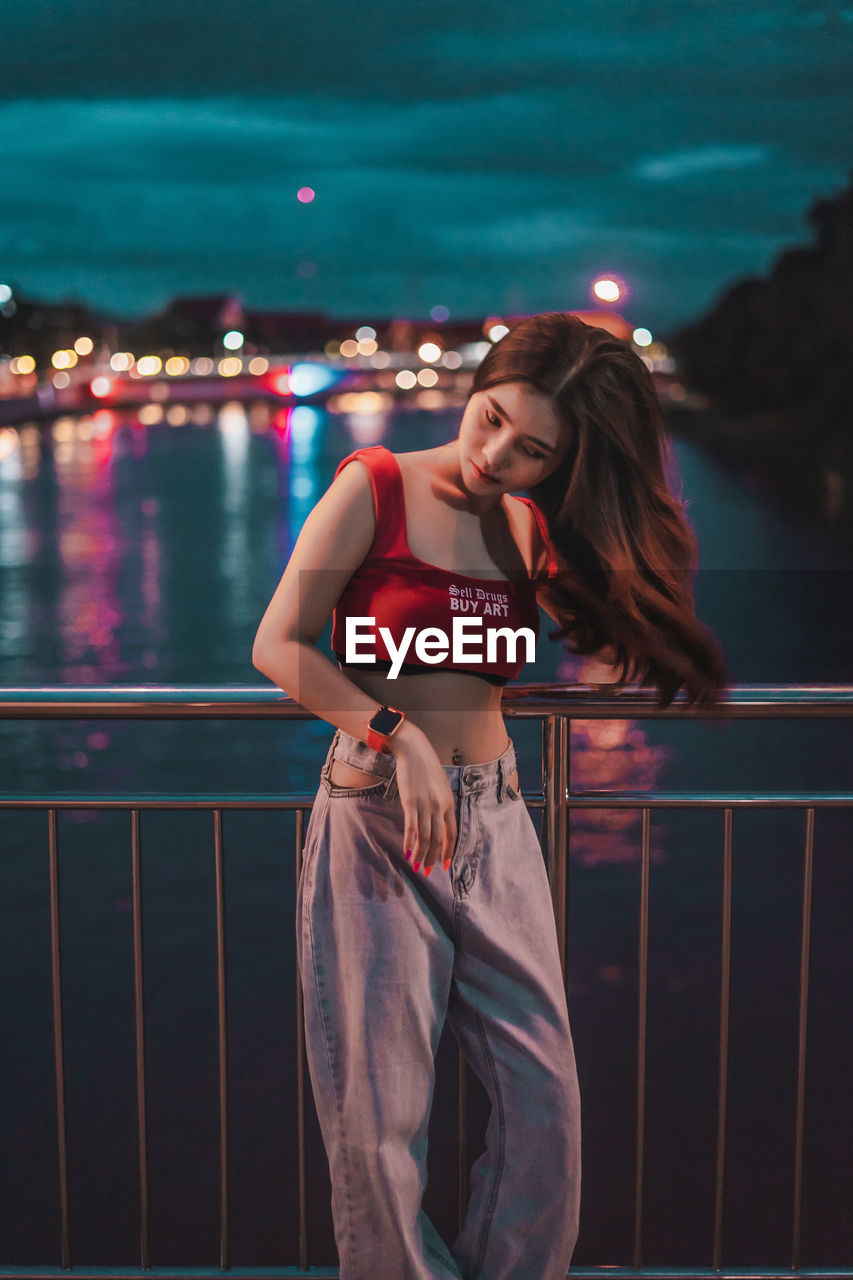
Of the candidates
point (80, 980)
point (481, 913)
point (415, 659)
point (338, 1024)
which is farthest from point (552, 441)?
point (80, 980)

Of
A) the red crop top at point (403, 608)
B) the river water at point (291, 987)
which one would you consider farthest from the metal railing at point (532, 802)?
the river water at point (291, 987)

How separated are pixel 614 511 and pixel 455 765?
0.49 metres

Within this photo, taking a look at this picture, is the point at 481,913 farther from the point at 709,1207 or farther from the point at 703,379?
the point at 703,379

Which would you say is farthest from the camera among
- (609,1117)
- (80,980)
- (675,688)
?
(80,980)

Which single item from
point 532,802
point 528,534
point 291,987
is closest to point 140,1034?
point 532,802

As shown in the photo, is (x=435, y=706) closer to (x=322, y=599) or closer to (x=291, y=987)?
(x=322, y=599)

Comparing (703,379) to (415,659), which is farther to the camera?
(703,379)

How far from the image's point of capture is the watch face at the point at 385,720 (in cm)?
214

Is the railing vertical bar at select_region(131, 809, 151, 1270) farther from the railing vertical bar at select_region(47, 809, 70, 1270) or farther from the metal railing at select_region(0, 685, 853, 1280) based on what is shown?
the railing vertical bar at select_region(47, 809, 70, 1270)

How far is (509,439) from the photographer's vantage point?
2150 millimetres

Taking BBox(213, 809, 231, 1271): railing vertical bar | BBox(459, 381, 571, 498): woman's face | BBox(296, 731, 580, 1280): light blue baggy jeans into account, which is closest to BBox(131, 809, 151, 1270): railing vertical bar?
BBox(213, 809, 231, 1271): railing vertical bar

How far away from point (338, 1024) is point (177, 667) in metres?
12.4

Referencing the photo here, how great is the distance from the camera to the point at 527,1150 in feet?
7.48

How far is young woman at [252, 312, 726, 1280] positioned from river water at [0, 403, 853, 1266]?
189cm
